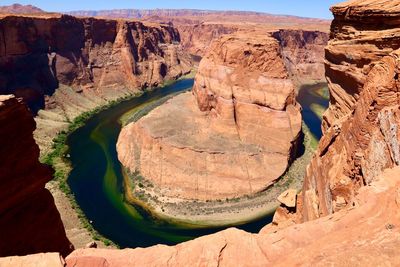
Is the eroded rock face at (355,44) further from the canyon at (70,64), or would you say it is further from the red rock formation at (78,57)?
the red rock formation at (78,57)

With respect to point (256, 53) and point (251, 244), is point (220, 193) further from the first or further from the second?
point (251, 244)

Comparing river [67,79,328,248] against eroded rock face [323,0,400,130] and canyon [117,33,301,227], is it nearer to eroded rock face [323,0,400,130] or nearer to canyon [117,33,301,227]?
canyon [117,33,301,227]

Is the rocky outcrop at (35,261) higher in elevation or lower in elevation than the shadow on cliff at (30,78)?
higher

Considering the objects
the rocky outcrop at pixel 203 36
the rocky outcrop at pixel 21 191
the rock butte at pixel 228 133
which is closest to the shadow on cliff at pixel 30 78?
the rock butte at pixel 228 133

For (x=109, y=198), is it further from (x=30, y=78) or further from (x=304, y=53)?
(x=304, y=53)

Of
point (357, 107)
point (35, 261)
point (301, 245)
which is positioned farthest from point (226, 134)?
point (35, 261)
